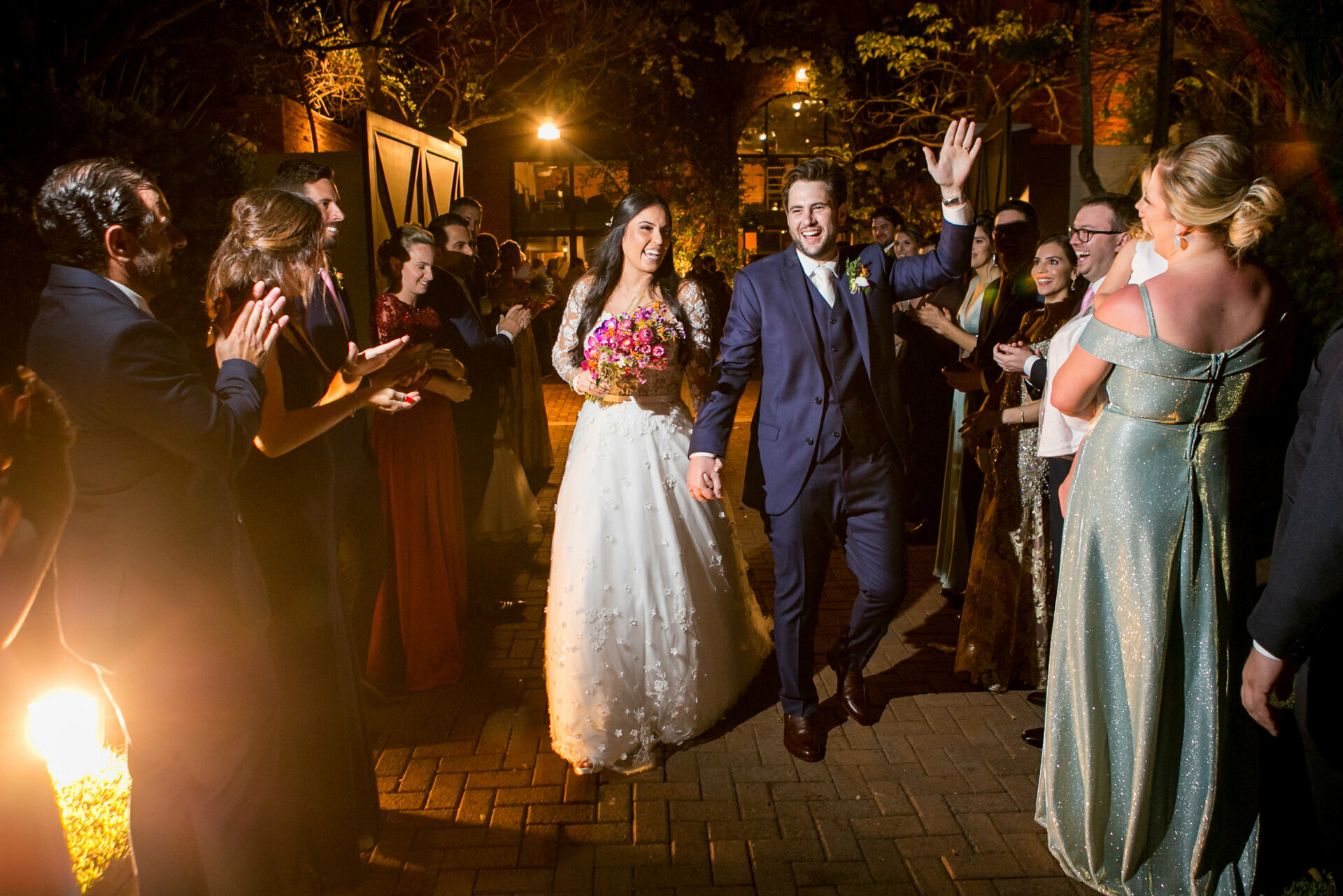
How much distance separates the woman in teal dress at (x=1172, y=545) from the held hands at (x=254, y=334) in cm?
227

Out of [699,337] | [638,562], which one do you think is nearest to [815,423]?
[699,337]

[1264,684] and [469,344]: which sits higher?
[469,344]

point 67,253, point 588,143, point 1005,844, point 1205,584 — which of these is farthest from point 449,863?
point 588,143

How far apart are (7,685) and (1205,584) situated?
2.83 metres

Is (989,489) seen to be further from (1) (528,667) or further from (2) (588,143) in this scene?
(2) (588,143)

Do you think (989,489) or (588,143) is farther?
(588,143)

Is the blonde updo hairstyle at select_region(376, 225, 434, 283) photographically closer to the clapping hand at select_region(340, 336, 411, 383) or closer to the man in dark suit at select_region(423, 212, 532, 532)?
the man in dark suit at select_region(423, 212, 532, 532)

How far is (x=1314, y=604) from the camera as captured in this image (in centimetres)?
202

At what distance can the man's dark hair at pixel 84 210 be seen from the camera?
2.13 metres

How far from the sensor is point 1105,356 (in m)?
2.56

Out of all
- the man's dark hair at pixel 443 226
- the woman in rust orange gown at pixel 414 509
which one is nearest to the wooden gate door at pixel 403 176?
the man's dark hair at pixel 443 226

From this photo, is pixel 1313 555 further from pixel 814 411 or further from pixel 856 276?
pixel 856 276

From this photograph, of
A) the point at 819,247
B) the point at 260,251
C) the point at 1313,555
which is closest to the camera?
the point at 1313,555

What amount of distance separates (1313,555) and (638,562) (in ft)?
7.50
